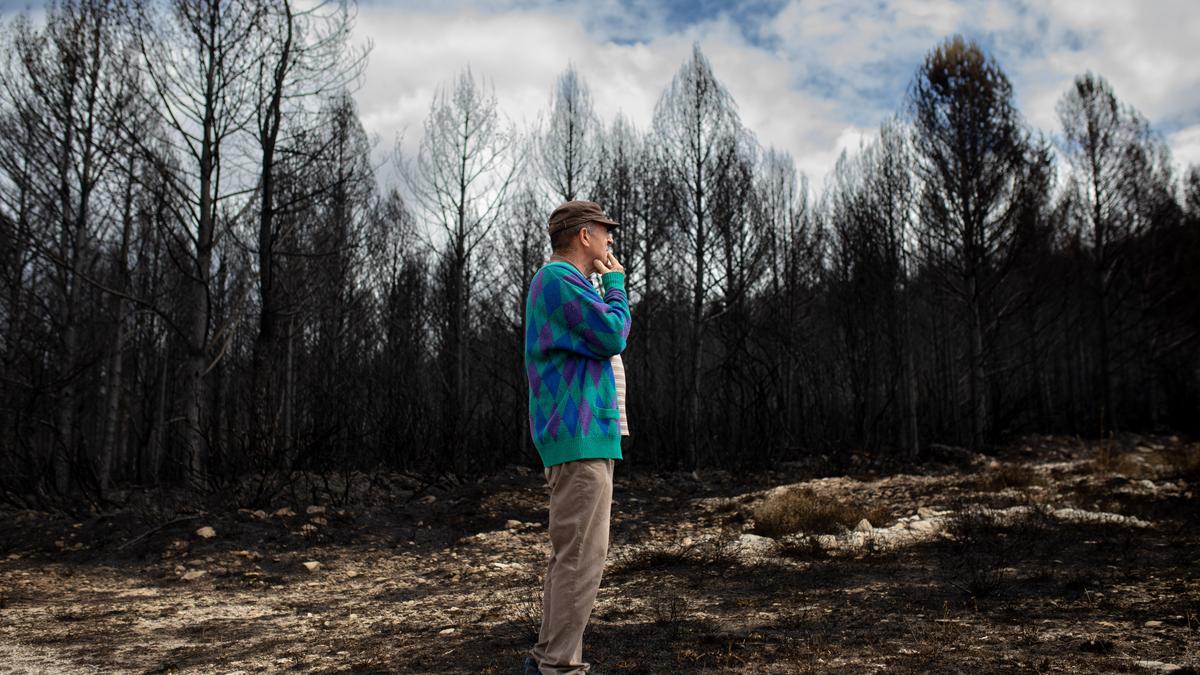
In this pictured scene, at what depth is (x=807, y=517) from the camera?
22.9 feet

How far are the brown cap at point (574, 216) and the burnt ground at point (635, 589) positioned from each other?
1.84m

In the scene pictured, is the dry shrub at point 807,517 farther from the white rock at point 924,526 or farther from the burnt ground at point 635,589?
the white rock at point 924,526

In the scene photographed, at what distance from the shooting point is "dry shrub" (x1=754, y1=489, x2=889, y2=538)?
6719 mm

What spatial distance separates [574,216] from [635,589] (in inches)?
116

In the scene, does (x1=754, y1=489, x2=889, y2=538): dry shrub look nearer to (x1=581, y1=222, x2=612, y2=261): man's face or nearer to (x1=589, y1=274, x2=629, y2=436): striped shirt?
(x1=589, y1=274, x2=629, y2=436): striped shirt

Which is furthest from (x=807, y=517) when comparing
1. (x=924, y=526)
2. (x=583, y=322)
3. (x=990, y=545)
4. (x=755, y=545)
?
(x=583, y=322)

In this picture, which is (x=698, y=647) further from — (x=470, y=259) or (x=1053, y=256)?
(x=1053, y=256)

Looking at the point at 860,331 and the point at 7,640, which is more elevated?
the point at 860,331

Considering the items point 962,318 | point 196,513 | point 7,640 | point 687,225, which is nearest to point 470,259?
point 687,225

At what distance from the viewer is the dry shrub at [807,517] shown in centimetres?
672

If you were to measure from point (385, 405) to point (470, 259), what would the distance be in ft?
21.5

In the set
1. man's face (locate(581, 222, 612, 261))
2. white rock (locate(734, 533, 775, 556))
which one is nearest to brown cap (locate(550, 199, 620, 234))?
man's face (locate(581, 222, 612, 261))

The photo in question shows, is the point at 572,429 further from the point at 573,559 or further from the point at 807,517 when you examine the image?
the point at 807,517

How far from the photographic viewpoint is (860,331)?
61.5 feet
